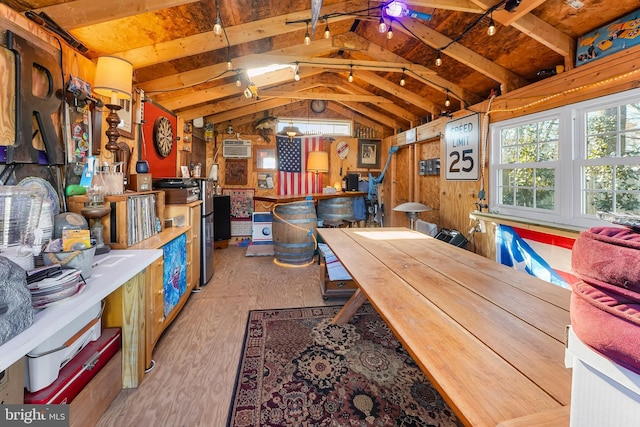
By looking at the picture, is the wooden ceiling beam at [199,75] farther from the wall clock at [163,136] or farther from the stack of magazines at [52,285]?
the stack of magazines at [52,285]

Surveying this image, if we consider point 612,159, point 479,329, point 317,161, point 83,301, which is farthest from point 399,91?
point 83,301

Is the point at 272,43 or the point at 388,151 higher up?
the point at 272,43

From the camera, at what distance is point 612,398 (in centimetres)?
41

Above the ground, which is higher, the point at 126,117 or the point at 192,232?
the point at 126,117

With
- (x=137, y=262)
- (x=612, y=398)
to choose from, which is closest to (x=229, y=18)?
(x=137, y=262)

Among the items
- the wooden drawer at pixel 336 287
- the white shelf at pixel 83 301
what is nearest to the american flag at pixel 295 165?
the wooden drawer at pixel 336 287

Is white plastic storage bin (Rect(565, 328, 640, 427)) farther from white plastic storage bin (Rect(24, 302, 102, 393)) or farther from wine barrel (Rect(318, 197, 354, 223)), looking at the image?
wine barrel (Rect(318, 197, 354, 223))

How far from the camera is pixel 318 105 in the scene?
18.8 ft

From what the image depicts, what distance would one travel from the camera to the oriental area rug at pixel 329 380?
1.43 meters

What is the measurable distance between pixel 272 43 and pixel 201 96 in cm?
118

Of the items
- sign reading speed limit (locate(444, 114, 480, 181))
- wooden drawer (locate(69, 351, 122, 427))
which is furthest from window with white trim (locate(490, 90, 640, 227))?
wooden drawer (locate(69, 351, 122, 427))

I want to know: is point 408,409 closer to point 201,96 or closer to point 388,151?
point 201,96

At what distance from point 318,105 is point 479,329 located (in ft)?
18.1

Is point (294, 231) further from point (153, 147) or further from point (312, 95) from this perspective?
point (312, 95)
